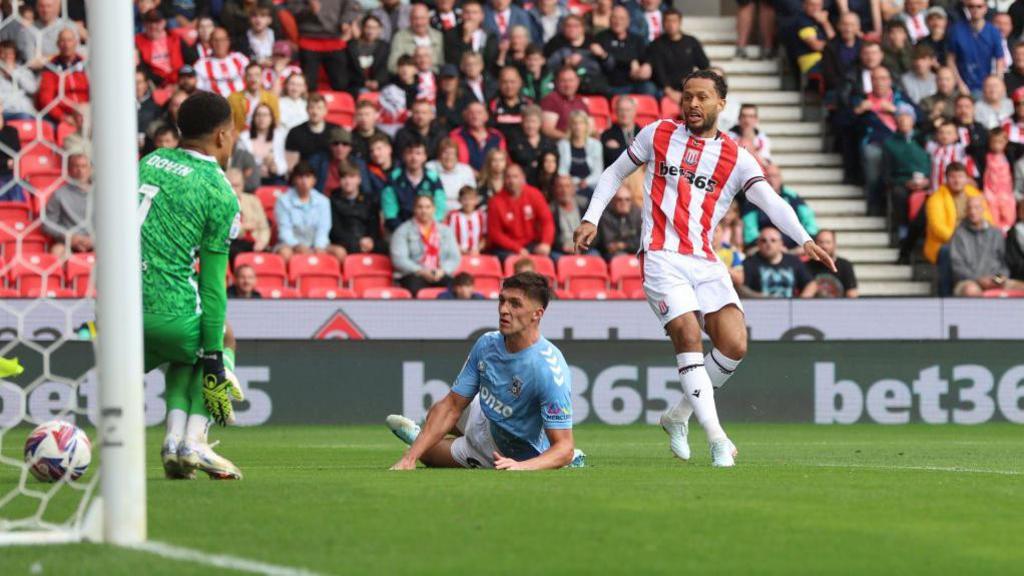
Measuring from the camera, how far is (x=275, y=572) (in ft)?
18.0

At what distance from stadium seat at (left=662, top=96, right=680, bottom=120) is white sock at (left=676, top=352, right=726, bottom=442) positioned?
36.4ft

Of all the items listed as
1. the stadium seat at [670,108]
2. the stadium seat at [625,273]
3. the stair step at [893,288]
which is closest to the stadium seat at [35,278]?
the stadium seat at [625,273]

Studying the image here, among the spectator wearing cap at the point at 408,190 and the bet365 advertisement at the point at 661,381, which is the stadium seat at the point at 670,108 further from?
the bet365 advertisement at the point at 661,381

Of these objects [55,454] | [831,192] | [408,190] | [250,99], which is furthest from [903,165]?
[55,454]

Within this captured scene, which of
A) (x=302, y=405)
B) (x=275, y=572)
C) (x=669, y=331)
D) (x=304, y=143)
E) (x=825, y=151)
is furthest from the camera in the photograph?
(x=825, y=151)

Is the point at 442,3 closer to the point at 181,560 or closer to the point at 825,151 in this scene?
the point at 825,151

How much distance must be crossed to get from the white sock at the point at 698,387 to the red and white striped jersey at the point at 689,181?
63cm

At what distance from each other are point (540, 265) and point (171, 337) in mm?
10994

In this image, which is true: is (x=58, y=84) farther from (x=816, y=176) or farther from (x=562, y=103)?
(x=816, y=176)

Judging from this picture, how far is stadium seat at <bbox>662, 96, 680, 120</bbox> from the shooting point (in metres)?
21.5

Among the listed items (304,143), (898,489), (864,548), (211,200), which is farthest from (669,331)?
(304,143)

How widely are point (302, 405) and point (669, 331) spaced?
22.3 ft

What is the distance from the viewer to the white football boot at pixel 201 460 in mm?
8258

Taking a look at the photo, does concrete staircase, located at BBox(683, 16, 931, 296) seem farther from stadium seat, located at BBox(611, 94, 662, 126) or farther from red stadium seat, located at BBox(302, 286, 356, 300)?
red stadium seat, located at BBox(302, 286, 356, 300)
